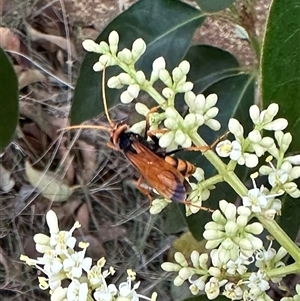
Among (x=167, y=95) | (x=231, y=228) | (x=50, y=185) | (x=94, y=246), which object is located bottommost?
(x=94, y=246)

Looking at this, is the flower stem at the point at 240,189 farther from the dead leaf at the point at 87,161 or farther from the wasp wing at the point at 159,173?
the dead leaf at the point at 87,161

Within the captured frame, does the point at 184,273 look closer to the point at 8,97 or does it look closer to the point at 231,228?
the point at 231,228

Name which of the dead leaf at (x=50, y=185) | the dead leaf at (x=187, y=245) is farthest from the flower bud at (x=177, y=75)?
the dead leaf at (x=50, y=185)

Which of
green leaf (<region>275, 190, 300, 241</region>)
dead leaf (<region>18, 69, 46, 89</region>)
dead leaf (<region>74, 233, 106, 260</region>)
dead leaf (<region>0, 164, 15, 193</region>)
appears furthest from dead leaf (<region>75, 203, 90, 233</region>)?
green leaf (<region>275, 190, 300, 241</region>)

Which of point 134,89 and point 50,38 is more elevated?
point 134,89

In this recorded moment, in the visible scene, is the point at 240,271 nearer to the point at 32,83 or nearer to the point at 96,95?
the point at 96,95

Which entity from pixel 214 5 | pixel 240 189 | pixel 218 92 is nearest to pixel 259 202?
pixel 240 189

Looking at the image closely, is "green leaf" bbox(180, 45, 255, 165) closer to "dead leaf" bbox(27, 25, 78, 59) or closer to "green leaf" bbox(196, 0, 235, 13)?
"green leaf" bbox(196, 0, 235, 13)
